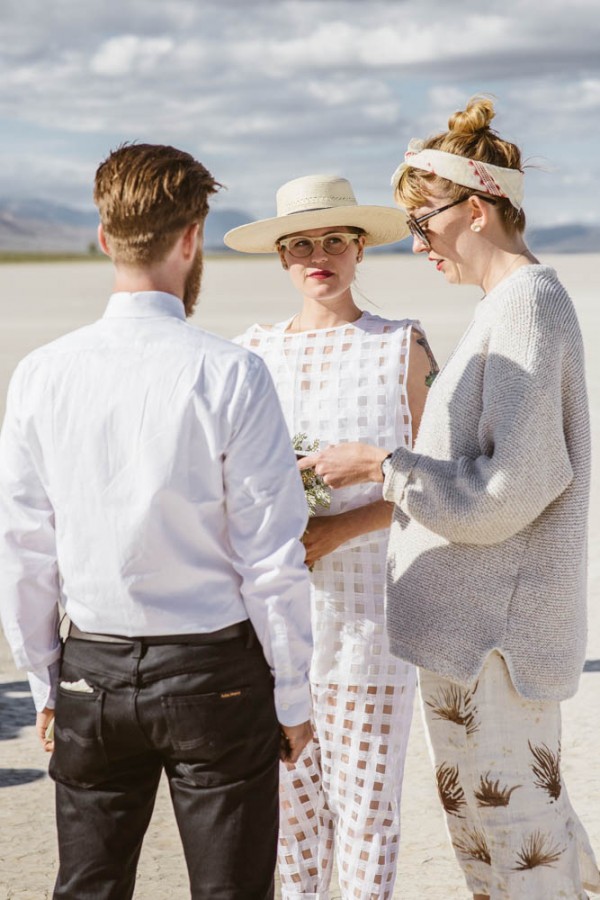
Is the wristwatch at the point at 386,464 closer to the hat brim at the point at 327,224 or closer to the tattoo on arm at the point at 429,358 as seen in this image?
the tattoo on arm at the point at 429,358

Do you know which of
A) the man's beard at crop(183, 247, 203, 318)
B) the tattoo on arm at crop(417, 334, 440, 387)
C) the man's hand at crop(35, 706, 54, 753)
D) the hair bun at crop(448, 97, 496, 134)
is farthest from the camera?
the tattoo on arm at crop(417, 334, 440, 387)

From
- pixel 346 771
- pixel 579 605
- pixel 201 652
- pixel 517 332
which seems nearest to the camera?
pixel 201 652

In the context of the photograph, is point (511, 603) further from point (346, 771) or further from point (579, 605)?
point (346, 771)

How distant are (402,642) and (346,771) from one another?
775 millimetres

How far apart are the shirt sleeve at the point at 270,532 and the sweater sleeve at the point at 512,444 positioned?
1.35 feet

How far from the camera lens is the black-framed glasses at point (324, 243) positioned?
13.0 feet

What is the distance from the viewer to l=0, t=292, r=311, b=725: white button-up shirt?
2.53 metres

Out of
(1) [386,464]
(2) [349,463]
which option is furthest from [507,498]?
(2) [349,463]

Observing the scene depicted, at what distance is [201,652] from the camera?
2.59m

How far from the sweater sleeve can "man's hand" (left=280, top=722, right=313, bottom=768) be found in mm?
581

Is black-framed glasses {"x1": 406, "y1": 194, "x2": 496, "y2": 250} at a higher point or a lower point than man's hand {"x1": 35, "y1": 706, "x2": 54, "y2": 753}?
higher

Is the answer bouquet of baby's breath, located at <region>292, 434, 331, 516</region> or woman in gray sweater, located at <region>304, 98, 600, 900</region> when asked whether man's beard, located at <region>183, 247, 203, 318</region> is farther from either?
bouquet of baby's breath, located at <region>292, 434, 331, 516</region>

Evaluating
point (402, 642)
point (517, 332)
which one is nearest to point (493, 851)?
point (402, 642)

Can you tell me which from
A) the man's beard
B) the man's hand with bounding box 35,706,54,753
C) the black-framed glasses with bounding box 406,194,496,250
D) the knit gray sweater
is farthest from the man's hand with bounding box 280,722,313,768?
the black-framed glasses with bounding box 406,194,496,250
